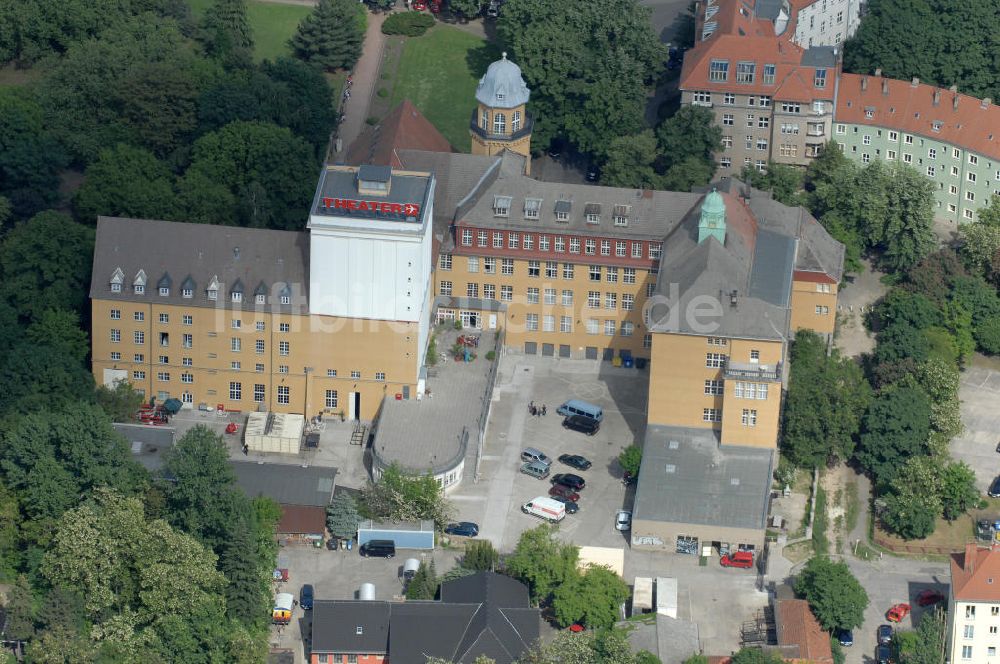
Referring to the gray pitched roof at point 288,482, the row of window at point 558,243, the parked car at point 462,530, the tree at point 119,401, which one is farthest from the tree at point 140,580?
the row of window at point 558,243

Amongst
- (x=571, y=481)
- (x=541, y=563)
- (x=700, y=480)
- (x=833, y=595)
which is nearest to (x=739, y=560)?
(x=700, y=480)

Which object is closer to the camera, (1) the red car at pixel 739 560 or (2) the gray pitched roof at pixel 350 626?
(2) the gray pitched roof at pixel 350 626

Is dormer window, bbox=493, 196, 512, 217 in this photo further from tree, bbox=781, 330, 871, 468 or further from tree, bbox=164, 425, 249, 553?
tree, bbox=164, 425, 249, 553

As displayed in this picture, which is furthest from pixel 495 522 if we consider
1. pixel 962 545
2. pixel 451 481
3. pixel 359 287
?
pixel 962 545

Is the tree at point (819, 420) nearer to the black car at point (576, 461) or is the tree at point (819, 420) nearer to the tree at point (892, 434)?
the tree at point (892, 434)

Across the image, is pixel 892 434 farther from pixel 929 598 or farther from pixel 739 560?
pixel 739 560

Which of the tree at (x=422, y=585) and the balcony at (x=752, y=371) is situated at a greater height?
the balcony at (x=752, y=371)
